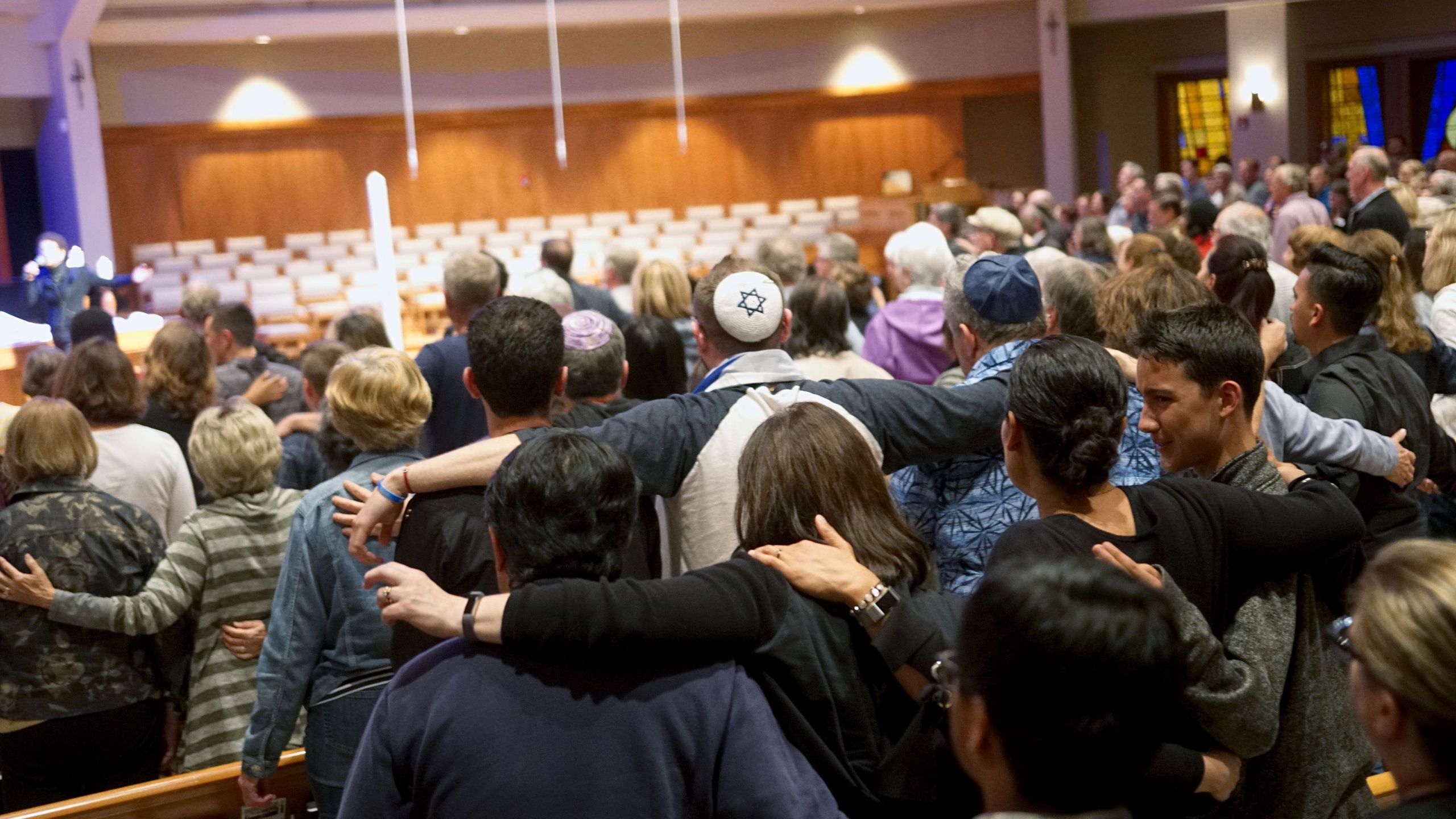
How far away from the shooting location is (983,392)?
2635mm

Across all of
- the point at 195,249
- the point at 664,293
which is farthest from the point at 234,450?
the point at 195,249

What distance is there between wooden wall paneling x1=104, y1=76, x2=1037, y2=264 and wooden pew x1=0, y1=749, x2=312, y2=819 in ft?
52.2

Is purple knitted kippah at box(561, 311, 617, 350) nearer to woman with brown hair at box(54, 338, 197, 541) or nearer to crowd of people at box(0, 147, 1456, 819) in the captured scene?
crowd of people at box(0, 147, 1456, 819)

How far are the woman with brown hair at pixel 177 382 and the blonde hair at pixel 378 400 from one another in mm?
1949

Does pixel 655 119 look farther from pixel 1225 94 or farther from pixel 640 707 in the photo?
pixel 640 707

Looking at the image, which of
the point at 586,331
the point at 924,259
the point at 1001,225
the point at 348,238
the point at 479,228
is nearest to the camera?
the point at 586,331

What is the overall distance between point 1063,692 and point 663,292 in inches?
191

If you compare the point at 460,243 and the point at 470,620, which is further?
the point at 460,243

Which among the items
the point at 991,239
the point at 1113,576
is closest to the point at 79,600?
the point at 1113,576

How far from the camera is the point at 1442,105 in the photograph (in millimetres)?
16516

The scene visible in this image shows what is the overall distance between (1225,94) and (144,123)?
552 inches

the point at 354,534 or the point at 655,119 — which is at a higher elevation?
A: the point at 655,119

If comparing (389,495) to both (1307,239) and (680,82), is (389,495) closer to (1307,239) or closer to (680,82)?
(1307,239)

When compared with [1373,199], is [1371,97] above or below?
above
